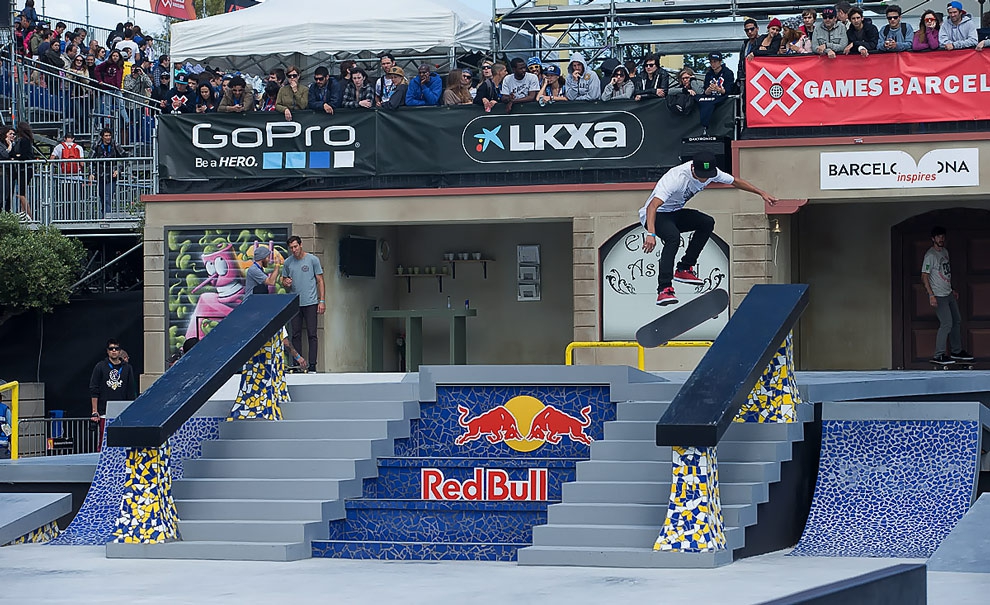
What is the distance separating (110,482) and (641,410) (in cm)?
419

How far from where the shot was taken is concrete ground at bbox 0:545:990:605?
27.1 ft

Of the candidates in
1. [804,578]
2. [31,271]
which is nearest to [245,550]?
[804,578]

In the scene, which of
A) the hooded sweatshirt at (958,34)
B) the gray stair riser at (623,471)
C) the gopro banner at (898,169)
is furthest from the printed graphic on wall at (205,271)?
the gray stair riser at (623,471)

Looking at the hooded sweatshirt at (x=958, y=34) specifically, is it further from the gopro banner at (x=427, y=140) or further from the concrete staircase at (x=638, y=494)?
the concrete staircase at (x=638, y=494)

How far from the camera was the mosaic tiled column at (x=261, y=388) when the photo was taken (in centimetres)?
1193

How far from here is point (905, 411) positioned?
11.0 m

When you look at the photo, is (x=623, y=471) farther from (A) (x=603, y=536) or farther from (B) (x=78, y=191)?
(B) (x=78, y=191)

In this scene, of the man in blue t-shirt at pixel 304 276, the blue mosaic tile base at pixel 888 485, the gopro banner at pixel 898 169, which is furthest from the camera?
the gopro banner at pixel 898 169

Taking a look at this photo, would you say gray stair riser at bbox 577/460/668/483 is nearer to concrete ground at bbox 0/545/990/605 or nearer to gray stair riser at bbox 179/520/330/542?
concrete ground at bbox 0/545/990/605

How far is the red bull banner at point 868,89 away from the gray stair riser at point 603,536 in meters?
10.3

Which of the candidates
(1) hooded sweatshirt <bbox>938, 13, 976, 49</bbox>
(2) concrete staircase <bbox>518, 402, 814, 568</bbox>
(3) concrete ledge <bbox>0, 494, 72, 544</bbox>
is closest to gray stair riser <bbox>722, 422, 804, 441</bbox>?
(2) concrete staircase <bbox>518, 402, 814, 568</bbox>

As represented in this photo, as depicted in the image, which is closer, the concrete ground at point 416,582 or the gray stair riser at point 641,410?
the concrete ground at point 416,582

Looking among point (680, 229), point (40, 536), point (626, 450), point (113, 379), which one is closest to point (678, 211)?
point (680, 229)

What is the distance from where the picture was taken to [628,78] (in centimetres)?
2014
